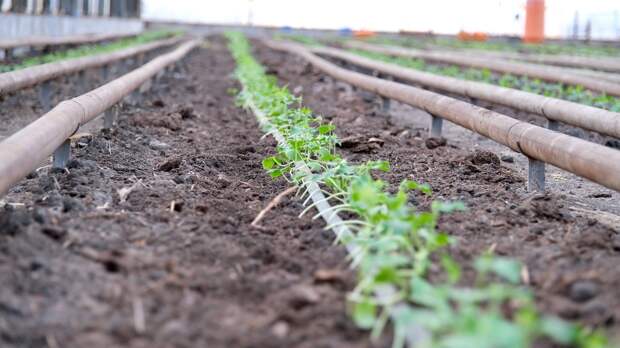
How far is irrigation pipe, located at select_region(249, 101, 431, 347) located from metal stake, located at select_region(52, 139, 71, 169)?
4.75 feet

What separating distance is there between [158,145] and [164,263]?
341 centimetres

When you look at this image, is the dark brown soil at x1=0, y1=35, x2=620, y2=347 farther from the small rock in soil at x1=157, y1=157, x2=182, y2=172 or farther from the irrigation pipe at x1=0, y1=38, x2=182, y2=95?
the irrigation pipe at x1=0, y1=38, x2=182, y2=95

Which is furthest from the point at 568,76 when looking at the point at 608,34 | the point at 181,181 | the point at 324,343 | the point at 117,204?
the point at 608,34

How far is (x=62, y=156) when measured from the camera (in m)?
5.14

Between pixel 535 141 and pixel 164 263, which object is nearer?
pixel 164 263

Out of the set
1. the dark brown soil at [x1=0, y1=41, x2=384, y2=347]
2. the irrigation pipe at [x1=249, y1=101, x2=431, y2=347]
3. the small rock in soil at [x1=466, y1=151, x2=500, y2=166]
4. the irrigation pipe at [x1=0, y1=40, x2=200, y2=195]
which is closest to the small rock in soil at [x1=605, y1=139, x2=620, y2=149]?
the small rock in soil at [x1=466, y1=151, x2=500, y2=166]

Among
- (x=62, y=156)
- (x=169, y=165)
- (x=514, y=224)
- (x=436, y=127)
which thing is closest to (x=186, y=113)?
(x=436, y=127)

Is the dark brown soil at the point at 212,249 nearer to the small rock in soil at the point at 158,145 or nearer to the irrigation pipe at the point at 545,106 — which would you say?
the small rock in soil at the point at 158,145

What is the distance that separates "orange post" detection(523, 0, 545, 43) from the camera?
140 ft

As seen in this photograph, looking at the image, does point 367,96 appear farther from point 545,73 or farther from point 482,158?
point 482,158

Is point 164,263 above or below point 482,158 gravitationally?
below

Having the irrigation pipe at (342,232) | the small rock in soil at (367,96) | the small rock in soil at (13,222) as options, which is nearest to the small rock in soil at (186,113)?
the irrigation pipe at (342,232)

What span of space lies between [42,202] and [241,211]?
1022 millimetres

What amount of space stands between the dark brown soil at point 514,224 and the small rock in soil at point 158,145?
55.5 inches
